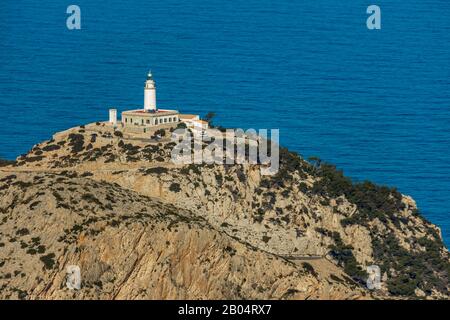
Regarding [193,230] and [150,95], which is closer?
[193,230]

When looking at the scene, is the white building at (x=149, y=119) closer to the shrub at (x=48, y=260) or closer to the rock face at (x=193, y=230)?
the rock face at (x=193, y=230)

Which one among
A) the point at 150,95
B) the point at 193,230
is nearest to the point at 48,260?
the point at 193,230

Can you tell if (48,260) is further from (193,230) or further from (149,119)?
(149,119)

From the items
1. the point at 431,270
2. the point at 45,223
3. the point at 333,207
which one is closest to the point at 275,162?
the point at 333,207

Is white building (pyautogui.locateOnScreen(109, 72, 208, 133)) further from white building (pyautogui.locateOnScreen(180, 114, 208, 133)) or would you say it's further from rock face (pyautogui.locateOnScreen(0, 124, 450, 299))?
rock face (pyautogui.locateOnScreen(0, 124, 450, 299))

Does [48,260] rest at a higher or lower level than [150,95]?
lower

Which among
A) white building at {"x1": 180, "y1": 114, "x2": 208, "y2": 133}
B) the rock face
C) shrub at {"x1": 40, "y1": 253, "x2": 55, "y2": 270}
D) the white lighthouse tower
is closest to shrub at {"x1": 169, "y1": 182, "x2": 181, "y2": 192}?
the rock face
